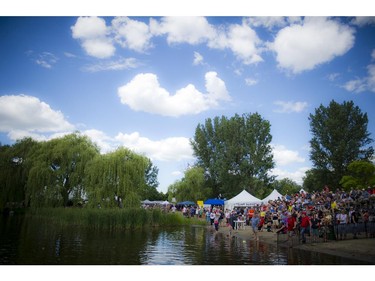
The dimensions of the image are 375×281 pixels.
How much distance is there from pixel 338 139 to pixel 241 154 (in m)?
13.5

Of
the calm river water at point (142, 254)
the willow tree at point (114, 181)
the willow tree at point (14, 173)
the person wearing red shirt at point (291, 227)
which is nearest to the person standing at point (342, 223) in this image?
the person wearing red shirt at point (291, 227)

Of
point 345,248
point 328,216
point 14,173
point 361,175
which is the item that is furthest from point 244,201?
point 14,173

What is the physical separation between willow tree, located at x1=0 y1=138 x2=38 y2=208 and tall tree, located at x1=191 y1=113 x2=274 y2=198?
25857mm

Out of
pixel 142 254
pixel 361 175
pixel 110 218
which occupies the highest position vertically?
pixel 361 175

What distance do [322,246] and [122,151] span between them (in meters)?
16.5

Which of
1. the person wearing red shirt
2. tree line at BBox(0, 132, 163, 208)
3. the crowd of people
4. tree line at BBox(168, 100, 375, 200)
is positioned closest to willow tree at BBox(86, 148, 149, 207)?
tree line at BBox(0, 132, 163, 208)

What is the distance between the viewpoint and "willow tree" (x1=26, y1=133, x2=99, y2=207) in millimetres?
26719

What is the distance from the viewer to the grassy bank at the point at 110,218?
2158 centimetres

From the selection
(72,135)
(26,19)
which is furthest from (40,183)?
(26,19)

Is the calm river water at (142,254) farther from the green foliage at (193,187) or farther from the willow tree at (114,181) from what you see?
the green foliage at (193,187)

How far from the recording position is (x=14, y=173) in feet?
98.9

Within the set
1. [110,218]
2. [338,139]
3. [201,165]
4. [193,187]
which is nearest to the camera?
[110,218]

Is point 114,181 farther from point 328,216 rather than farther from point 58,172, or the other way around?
point 328,216
